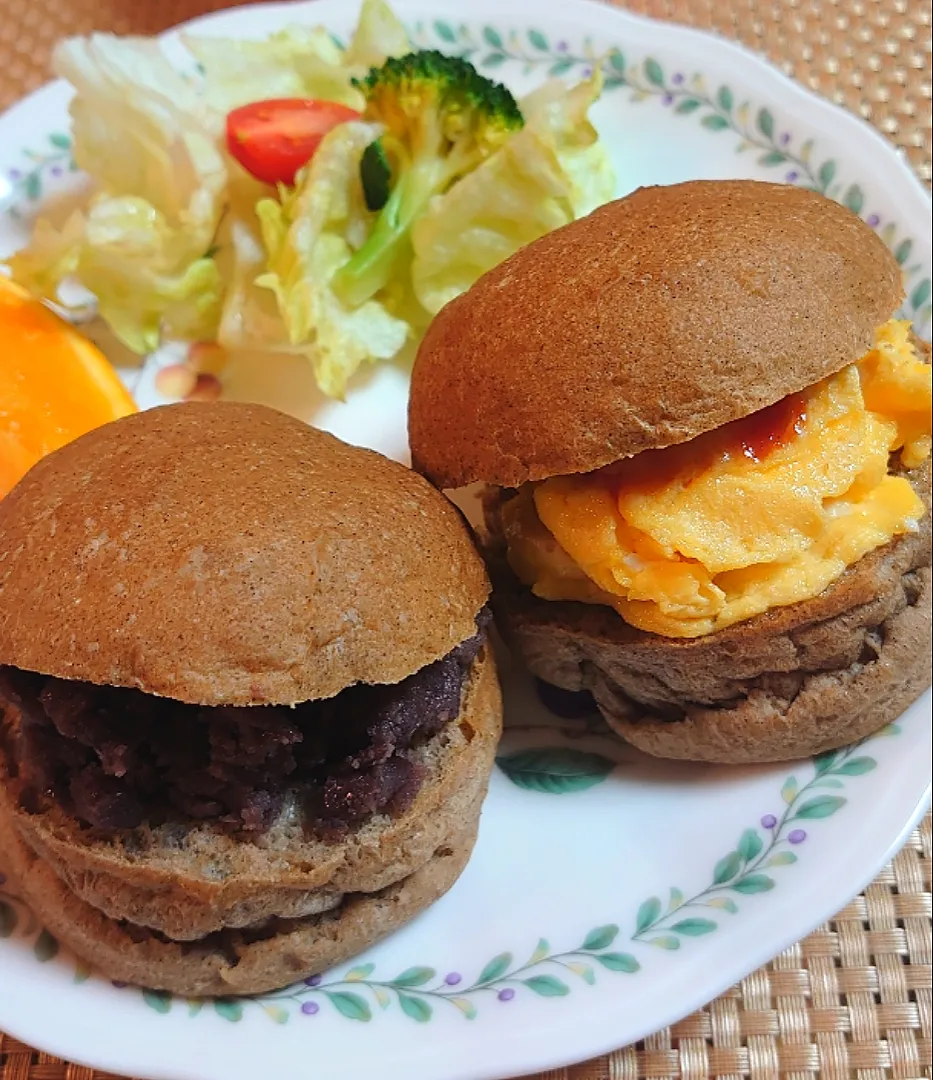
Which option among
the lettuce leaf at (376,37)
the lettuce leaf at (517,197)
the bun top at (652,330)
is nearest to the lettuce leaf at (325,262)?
the lettuce leaf at (517,197)

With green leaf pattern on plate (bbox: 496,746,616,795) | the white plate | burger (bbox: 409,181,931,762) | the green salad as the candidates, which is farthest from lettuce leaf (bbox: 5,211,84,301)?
green leaf pattern on plate (bbox: 496,746,616,795)

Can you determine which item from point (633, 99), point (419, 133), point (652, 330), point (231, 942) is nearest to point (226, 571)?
point (231, 942)

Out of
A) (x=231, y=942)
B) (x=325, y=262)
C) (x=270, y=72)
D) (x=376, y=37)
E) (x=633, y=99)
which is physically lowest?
(x=231, y=942)

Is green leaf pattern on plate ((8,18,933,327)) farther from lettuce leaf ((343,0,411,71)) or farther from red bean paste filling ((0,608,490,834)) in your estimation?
red bean paste filling ((0,608,490,834))

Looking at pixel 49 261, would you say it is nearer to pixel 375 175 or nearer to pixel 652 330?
pixel 375 175

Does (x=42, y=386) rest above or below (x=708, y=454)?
below

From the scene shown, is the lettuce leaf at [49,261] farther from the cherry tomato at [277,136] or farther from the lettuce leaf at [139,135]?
the cherry tomato at [277,136]
